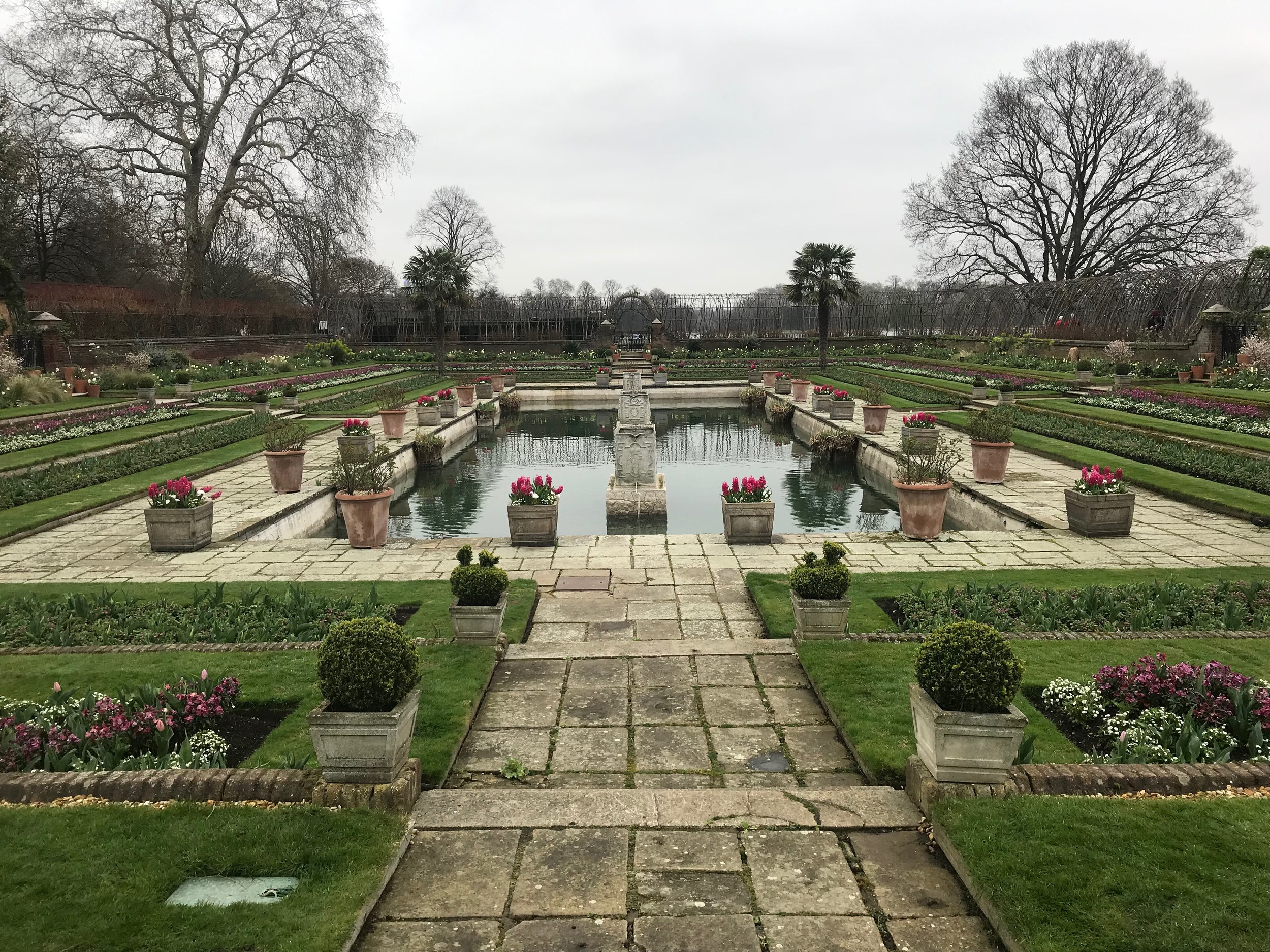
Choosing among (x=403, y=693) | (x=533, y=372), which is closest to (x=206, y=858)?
(x=403, y=693)

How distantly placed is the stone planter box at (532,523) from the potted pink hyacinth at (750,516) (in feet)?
6.91

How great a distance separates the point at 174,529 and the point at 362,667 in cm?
660

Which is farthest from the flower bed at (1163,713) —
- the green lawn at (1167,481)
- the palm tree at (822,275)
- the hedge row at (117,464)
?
the palm tree at (822,275)

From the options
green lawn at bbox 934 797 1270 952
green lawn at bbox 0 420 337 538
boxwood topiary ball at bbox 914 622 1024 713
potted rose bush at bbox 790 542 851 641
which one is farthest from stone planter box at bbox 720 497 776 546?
green lawn at bbox 0 420 337 538

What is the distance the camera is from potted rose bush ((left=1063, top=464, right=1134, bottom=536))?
29.9 ft

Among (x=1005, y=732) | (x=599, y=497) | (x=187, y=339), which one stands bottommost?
(x=599, y=497)

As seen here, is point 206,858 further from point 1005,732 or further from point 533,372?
point 533,372

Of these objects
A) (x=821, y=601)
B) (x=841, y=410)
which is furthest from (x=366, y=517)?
(x=841, y=410)

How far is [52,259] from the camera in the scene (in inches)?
1462

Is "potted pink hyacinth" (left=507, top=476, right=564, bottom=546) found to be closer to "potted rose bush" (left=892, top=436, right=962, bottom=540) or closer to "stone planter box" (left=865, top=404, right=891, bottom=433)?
"potted rose bush" (left=892, top=436, right=962, bottom=540)

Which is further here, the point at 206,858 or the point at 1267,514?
the point at 1267,514

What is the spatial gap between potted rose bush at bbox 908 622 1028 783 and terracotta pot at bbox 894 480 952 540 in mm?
5913

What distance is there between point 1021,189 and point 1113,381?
25.4m

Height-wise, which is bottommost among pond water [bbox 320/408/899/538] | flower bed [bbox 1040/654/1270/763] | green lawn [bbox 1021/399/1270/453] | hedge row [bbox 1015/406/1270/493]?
pond water [bbox 320/408/899/538]
